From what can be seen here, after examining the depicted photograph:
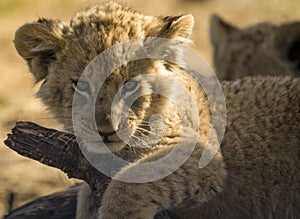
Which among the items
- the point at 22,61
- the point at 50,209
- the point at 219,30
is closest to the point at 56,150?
the point at 50,209

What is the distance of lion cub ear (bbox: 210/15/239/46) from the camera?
9194 millimetres

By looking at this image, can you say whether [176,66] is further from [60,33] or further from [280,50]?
[280,50]

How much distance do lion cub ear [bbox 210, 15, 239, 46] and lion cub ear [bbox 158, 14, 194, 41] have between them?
4417mm

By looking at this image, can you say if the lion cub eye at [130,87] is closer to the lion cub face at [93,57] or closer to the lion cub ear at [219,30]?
the lion cub face at [93,57]

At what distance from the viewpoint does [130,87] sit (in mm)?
4461

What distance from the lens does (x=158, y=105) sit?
4645mm

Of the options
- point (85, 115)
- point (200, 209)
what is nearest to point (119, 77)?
point (85, 115)

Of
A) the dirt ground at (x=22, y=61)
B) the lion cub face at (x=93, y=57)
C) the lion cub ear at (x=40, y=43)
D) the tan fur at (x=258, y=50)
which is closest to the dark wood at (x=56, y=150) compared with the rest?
the lion cub face at (x=93, y=57)

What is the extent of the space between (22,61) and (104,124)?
5.86m

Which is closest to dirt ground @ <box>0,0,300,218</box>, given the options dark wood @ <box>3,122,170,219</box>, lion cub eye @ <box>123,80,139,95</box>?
dark wood @ <box>3,122,170,219</box>

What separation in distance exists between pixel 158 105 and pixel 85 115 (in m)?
0.48

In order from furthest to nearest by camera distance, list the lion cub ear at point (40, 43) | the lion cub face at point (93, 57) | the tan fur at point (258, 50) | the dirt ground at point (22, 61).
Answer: the tan fur at point (258, 50) → the dirt ground at point (22, 61) → the lion cub ear at point (40, 43) → the lion cub face at point (93, 57)

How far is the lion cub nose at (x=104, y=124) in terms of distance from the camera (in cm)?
427

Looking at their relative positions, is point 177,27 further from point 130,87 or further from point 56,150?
point 56,150
